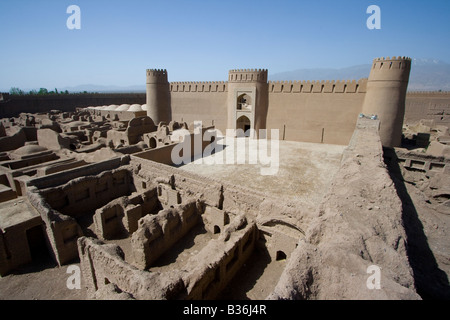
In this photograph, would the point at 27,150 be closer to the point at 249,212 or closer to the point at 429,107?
the point at 249,212

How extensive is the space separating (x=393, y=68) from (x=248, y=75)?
11732mm

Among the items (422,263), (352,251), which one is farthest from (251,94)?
(352,251)

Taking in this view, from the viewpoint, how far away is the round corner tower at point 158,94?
27.8 metres

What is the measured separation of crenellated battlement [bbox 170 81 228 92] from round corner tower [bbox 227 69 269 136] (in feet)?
5.13

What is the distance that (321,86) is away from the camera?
21.4 metres

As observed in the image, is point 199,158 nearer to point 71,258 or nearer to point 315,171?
point 315,171

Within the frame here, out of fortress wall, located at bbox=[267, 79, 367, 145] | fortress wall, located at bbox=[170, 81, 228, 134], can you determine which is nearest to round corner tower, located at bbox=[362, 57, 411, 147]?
fortress wall, located at bbox=[267, 79, 367, 145]

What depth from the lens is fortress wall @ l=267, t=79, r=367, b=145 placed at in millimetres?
20500

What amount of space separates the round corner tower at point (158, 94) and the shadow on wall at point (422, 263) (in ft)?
81.9

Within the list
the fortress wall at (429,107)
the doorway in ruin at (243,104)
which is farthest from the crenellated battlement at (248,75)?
the fortress wall at (429,107)

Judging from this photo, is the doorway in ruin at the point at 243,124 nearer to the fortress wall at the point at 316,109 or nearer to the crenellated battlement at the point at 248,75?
the fortress wall at the point at 316,109

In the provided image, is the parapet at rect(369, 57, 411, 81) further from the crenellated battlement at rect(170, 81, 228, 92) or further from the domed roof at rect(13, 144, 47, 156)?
the domed roof at rect(13, 144, 47, 156)

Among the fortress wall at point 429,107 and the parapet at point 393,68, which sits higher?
the parapet at point 393,68

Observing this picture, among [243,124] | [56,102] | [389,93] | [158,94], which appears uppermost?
[158,94]
